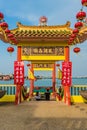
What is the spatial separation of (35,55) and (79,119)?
7.33 metres

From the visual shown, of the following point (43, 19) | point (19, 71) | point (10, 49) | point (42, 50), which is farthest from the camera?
point (43, 19)

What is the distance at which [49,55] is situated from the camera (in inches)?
637

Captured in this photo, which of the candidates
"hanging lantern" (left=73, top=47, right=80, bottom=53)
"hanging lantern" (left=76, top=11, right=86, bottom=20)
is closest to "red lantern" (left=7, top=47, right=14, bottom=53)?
"hanging lantern" (left=73, top=47, right=80, bottom=53)

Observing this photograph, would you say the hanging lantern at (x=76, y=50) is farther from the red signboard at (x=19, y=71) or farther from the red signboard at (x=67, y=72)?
the red signboard at (x=19, y=71)

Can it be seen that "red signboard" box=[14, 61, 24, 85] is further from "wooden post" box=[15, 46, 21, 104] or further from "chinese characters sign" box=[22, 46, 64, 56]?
"chinese characters sign" box=[22, 46, 64, 56]

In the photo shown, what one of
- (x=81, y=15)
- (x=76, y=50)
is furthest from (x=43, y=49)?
(x=81, y=15)

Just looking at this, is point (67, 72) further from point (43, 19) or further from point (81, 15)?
point (43, 19)

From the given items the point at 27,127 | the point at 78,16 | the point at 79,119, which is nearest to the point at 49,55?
the point at 78,16

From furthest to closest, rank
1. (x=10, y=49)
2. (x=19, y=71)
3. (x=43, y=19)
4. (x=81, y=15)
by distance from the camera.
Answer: (x=43, y=19) < (x=10, y=49) < (x=19, y=71) < (x=81, y=15)

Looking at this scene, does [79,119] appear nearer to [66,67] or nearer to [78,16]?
[78,16]

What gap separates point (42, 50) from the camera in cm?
1634

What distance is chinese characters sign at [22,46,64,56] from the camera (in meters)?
16.2

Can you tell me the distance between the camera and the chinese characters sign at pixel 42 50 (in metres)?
16.2

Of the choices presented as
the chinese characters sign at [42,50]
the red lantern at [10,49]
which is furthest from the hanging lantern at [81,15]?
the red lantern at [10,49]
